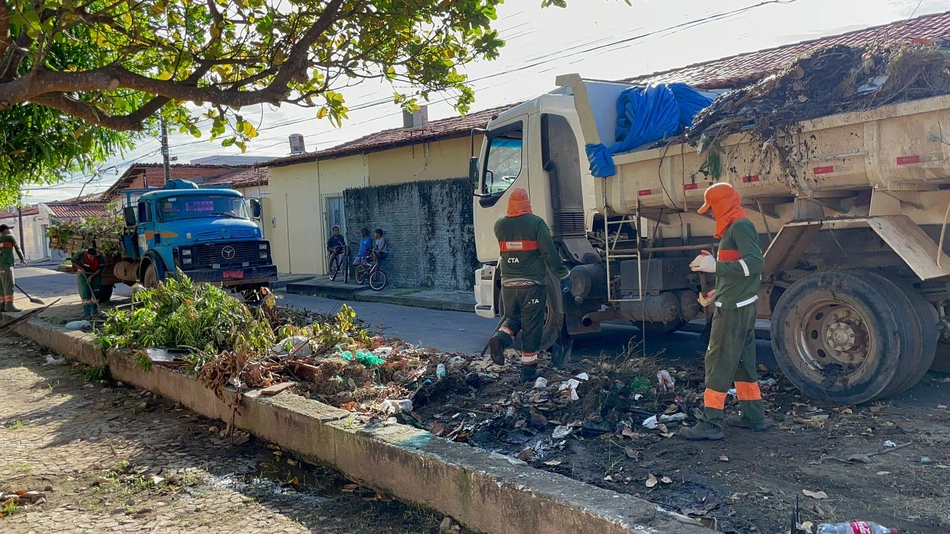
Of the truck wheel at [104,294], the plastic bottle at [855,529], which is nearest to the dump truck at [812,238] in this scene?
the plastic bottle at [855,529]

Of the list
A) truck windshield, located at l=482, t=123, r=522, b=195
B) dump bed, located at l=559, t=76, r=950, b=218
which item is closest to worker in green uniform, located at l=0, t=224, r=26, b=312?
truck windshield, located at l=482, t=123, r=522, b=195

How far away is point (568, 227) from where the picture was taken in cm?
821

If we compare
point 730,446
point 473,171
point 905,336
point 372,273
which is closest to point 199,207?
point 372,273

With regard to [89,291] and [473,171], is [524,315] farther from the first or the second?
[89,291]

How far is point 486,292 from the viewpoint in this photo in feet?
29.0

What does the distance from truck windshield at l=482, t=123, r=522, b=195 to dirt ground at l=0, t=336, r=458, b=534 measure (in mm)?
4359

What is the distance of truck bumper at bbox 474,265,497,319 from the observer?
28.6ft

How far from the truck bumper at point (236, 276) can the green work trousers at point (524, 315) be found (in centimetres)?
756

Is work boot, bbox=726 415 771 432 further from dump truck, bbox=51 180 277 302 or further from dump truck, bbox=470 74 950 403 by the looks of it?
dump truck, bbox=51 180 277 302

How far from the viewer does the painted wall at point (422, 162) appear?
1627 cm

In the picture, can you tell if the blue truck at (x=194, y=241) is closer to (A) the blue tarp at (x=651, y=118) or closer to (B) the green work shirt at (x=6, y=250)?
(B) the green work shirt at (x=6, y=250)

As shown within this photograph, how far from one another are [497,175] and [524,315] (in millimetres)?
2597

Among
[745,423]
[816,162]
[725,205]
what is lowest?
[745,423]

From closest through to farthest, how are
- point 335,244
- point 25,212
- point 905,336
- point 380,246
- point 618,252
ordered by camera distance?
point 905,336 → point 618,252 → point 380,246 → point 335,244 → point 25,212
